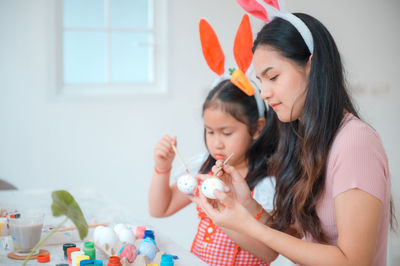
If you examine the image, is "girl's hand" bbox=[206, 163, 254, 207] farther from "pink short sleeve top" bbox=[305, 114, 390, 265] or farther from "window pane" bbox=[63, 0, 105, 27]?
"window pane" bbox=[63, 0, 105, 27]

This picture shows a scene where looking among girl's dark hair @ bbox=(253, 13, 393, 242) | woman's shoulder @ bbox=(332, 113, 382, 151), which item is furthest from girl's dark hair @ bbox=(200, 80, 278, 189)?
woman's shoulder @ bbox=(332, 113, 382, 151)

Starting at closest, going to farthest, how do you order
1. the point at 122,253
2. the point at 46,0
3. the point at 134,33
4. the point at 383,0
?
the point at 122,253, the point at 46,0, the point at 134,33, the point at 383,0

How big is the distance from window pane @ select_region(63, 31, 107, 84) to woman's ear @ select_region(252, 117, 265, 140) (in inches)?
64.5

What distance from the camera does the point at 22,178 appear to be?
268 centimetres

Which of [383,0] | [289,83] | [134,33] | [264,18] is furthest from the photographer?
[383,0]

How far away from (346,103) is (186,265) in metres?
0.61

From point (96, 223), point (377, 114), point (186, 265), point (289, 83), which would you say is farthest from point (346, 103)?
point (377, 114)

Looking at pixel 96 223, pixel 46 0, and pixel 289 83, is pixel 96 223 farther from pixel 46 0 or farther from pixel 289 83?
pixel 46 0

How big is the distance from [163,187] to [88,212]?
30cm

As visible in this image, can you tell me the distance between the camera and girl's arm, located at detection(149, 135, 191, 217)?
1.63 m

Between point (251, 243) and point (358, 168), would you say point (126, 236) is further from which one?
point (358, 168)

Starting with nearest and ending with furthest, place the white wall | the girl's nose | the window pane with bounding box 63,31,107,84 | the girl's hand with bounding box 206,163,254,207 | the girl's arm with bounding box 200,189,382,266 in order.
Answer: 1. the girl's arm with bounding box 200,189,382,266
2. the girl's hand with bounding box 206,163,254,207
3. the girl's nose
4. the white wall
5. the window pane with bounding box 63,31,107,84

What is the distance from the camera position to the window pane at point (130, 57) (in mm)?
2998

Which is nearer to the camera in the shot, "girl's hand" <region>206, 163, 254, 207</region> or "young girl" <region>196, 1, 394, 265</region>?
"young girl" <region>196, 1, 394, 265</region>
